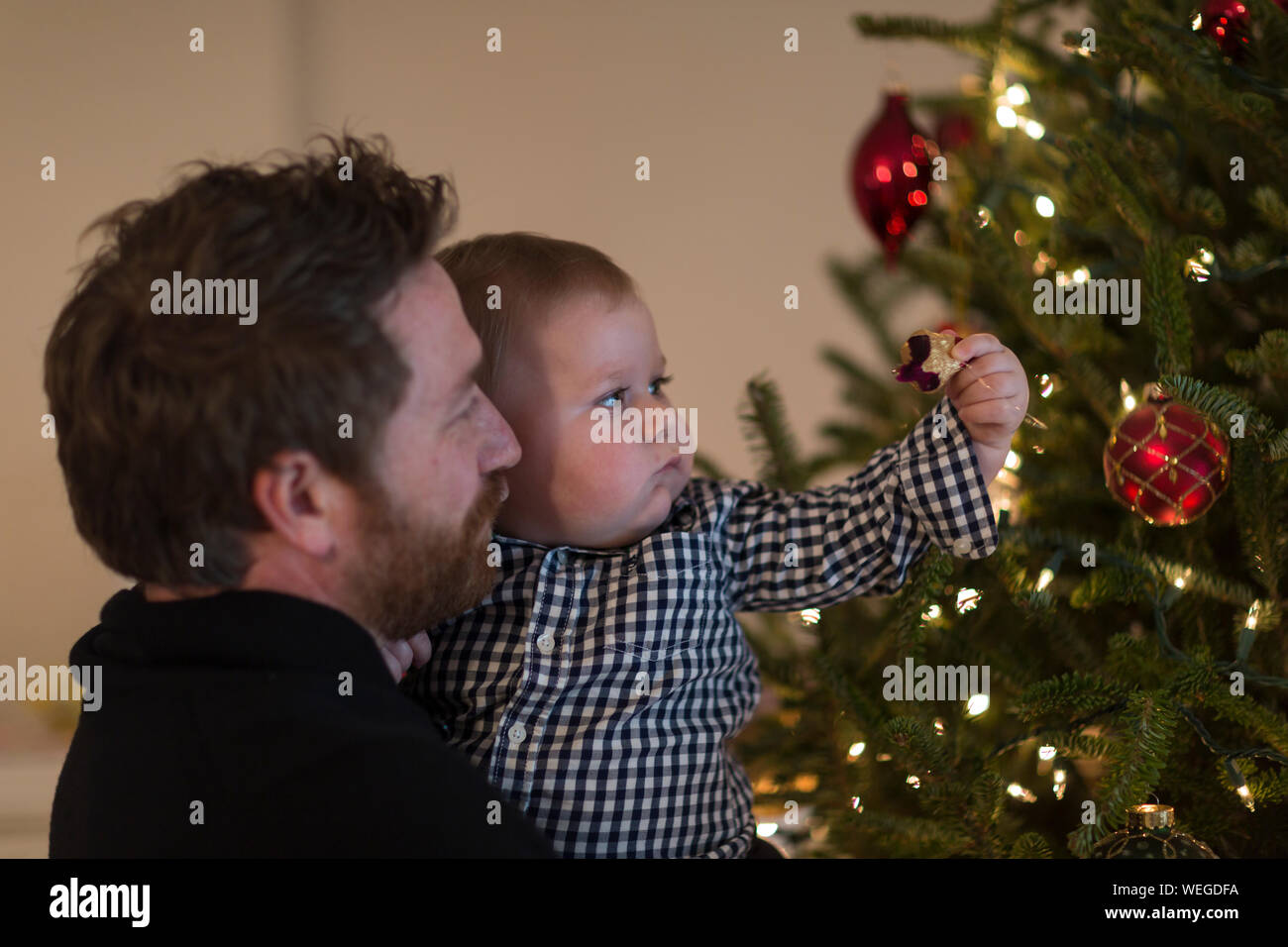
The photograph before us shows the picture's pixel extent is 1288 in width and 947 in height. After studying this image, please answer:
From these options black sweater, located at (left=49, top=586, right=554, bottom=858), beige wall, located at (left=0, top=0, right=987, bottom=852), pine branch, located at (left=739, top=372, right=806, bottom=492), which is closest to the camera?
black sweater, located at (left=49, top=586, right=554, bottom=858)

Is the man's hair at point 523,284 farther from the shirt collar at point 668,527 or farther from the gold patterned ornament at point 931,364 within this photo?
the gold patterned ornament at point 931,364

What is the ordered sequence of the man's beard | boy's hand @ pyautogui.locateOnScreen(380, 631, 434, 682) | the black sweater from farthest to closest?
boy's hand @ pyautogui.locateOnScreen(380, 631, 434, 682)
the man's beard
the black sweater

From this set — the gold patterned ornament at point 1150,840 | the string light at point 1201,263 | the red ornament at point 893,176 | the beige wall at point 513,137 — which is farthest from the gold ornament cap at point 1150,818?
the beige wall at point 513,137

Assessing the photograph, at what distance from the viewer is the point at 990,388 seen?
768 mm

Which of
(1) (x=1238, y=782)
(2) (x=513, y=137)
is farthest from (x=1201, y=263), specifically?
(2) (x=513, y=137)

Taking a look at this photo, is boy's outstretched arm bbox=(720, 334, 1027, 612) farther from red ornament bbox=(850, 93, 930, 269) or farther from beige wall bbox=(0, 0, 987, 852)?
beige wall bbox=(0, 0, 987, 852)

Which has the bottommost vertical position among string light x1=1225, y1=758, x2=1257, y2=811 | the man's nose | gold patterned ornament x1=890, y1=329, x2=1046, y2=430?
string light x1=1225, y1=758, x2=1257, y2=811

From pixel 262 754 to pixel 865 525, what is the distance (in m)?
0.49

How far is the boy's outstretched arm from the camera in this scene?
2.56 feet

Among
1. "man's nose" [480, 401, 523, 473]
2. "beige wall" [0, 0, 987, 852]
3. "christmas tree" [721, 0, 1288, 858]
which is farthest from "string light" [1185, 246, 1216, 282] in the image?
"beige wall" [0, 0, 987, 852]

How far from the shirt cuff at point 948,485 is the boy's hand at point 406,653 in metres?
0.40

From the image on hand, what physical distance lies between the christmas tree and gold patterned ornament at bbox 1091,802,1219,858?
30mm

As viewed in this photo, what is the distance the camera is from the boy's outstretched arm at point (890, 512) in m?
0.78
